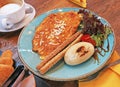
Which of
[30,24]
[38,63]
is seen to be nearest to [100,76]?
[38,63]

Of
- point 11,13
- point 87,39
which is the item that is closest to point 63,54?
point 87,39

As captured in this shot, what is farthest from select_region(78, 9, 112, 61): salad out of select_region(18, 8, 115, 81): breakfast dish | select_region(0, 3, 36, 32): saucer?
select_region(0, 3, 36, 32): saucer

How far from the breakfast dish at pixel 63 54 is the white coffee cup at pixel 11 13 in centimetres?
6

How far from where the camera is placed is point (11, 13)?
80 centimetres

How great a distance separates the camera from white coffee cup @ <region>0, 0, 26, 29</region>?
31.6 inches

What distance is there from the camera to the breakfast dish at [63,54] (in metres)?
0.64

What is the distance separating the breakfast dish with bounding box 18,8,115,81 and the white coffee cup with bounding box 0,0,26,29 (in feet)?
0.21

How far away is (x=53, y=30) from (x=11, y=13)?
16 cm

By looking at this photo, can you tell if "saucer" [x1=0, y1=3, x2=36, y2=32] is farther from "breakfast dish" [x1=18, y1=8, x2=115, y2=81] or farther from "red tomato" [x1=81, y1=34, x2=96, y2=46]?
"red tomato" [x1=81, y1=34, x2=96, y2=46]

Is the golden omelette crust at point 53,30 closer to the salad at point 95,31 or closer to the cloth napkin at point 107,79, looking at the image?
the salad at point 95,31

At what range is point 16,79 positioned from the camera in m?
0.63

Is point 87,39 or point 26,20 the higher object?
point 87,39

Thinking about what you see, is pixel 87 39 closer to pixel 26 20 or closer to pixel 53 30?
pixel 53 30

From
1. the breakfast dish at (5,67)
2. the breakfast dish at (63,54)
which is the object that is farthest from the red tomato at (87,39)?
the breakfast dish at (5,67)
